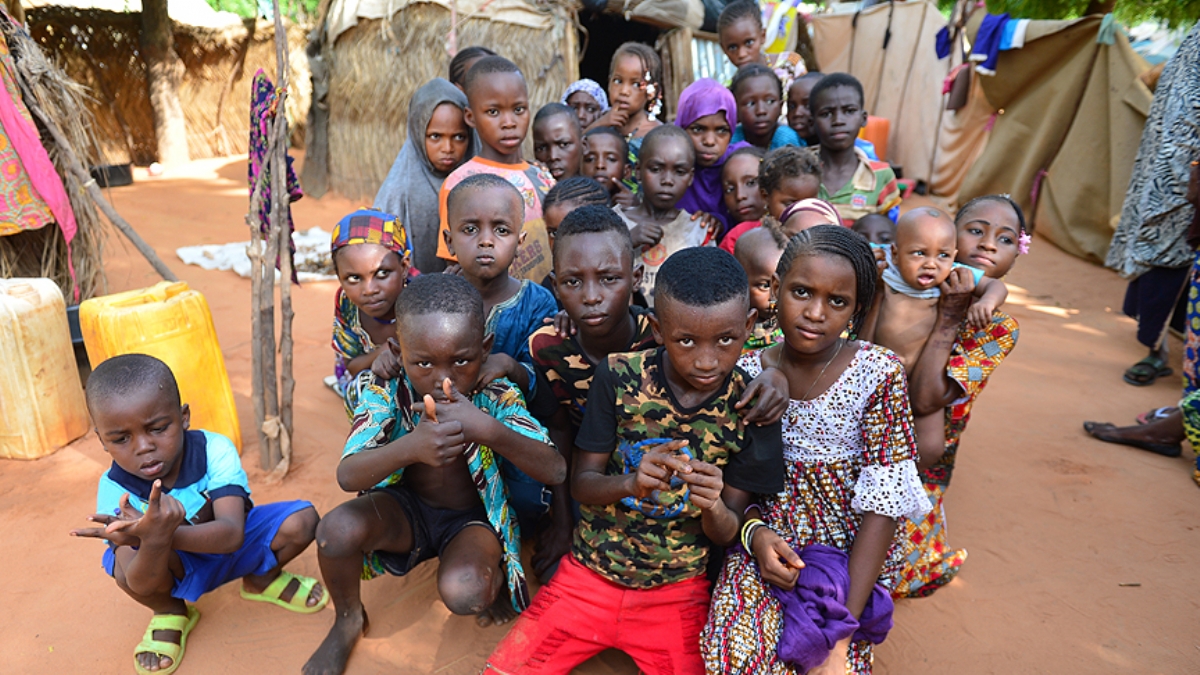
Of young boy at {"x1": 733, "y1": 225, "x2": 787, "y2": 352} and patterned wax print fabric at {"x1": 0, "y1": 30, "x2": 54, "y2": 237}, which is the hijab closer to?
young boy at {"x1": 733, "y1": 225, "x2": 787, "y2": 352}

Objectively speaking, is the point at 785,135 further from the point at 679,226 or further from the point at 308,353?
the point at 308,353

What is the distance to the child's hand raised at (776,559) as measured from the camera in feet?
6.09

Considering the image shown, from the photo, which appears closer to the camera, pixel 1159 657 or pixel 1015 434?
pixel 1159 657

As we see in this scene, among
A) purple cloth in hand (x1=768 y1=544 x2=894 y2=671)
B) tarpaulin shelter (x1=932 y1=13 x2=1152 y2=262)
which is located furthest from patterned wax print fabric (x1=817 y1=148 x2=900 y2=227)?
tarpaulin shelter (x1=932 y1=13 x2=1152 y2=262)

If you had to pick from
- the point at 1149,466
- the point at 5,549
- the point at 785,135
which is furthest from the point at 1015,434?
the point at 5,549

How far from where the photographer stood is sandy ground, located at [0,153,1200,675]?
7.13ft

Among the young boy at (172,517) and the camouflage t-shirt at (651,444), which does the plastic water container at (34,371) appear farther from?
the camouflage t-shirt at (651,444)

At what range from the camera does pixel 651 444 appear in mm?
1920

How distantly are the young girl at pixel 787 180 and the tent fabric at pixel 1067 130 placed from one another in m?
5.05

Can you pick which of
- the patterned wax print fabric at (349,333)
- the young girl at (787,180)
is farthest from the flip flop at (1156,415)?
the patterned wax print fabric at (349,333)

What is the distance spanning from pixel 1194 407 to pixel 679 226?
2.52 meters

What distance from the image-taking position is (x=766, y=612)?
1891 millimetres

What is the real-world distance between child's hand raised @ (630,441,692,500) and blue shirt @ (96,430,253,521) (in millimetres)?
A: 1353

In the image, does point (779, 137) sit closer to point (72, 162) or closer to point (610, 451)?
point (610, 451)
